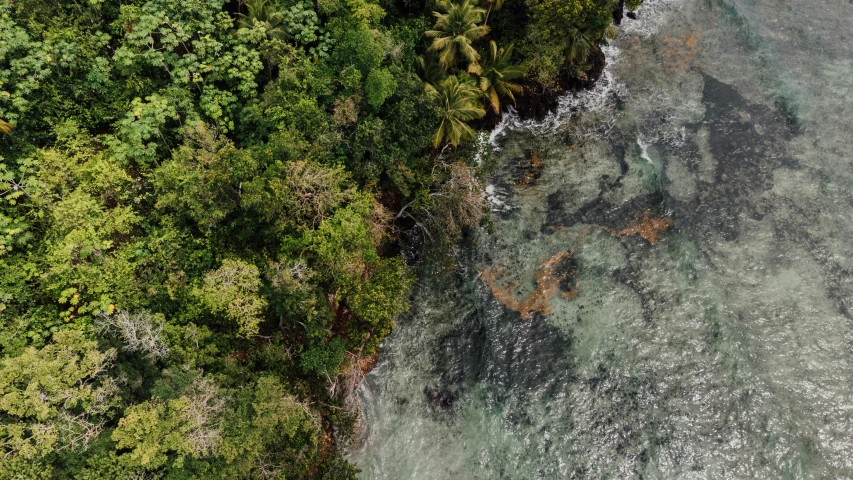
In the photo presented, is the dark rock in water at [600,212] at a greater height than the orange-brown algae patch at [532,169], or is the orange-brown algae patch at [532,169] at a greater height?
the orange-brown algae patch at [532,169]

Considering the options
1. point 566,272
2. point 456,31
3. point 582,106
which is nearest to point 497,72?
point 456,31

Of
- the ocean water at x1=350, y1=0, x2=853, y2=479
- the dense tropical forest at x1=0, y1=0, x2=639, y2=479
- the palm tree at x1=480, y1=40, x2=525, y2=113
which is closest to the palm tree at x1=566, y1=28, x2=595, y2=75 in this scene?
the palm tree at x1=480, y1=40, x2=525, y2=113

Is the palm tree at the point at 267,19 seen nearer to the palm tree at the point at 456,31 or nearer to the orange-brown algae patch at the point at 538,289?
the palm tree at the point at 456,31

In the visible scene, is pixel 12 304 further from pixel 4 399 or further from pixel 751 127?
pixel 751 127

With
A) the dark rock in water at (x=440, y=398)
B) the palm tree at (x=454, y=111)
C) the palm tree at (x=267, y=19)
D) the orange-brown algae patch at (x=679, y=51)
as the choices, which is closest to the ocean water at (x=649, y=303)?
the dark rock in water at (x=440, y=398)

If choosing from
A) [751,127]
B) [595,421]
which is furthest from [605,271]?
[751,127]

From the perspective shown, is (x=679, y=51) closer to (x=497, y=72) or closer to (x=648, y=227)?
(x=497, y=72)

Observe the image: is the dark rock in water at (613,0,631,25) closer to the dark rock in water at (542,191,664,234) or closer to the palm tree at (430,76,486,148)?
the dark rock in water at (542,191,664,234)
